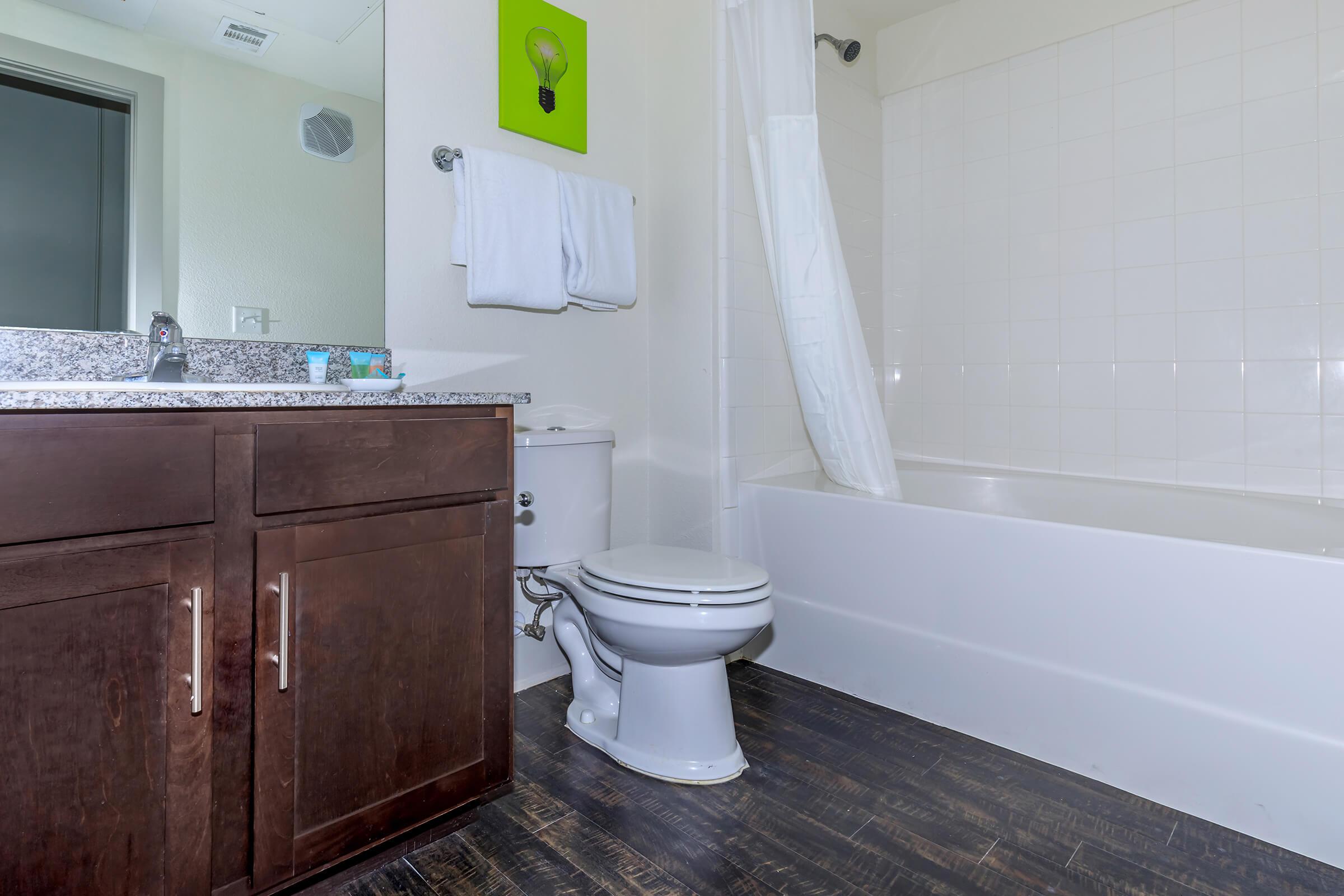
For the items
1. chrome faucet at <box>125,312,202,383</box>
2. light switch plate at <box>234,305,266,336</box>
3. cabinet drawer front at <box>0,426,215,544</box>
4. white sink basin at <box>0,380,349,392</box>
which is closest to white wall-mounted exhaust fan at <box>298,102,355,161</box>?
light switch plate at <box>234,305,266,336</box>

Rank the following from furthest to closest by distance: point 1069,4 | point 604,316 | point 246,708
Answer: point 1069,4 → point 604,316 → point 246,708

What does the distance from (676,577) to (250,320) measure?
3.52 ft

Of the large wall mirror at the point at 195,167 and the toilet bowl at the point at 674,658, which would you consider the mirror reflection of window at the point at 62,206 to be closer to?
the large wall mirror at the point at 195,167

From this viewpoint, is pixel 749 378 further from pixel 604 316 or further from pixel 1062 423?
pixel 1062 423

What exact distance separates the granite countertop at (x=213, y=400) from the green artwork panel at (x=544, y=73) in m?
1.03

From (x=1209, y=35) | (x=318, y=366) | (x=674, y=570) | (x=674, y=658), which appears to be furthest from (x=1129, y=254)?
(x=318, y=366)

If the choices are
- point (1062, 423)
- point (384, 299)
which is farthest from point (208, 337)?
point (1062, 423)

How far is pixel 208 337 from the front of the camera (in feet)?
4.79

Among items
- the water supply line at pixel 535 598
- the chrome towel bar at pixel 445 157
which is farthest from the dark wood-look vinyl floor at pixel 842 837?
the chrome towel bar at pixel 445 157

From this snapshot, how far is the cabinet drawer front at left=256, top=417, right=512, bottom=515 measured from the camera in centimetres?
109

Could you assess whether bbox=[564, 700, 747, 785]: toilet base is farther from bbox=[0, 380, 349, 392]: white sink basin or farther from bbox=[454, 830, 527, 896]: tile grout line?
bbox=[0, 380, 349, 392]: white sink basin

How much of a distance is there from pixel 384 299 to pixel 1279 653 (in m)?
2.02

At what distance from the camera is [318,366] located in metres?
1.44

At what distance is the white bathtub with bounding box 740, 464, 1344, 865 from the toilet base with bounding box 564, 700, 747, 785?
0.55 meters
